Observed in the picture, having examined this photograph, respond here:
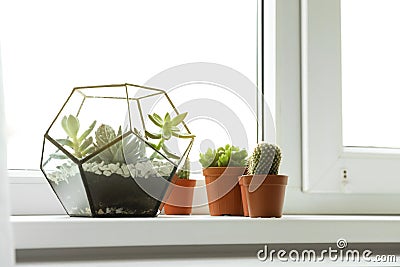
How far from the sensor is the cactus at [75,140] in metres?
1.19

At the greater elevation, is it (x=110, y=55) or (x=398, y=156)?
(x=110, y=55)

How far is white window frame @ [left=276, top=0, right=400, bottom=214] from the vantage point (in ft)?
4.77

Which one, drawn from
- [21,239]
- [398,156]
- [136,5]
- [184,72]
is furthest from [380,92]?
[21,239]

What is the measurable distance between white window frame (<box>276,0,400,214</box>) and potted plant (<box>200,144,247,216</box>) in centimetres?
16

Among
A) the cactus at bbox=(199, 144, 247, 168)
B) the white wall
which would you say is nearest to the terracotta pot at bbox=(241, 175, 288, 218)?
the cactus at bbox=(199, 144, 247, 168)

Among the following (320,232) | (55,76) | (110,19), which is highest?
(110,19)

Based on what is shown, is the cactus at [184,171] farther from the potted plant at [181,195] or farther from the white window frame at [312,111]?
the white window frame at [312,111]

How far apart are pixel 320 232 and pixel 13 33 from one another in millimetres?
738

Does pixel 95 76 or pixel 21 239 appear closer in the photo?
pixel 21 239

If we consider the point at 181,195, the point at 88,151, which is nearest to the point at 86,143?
the point at 88,151

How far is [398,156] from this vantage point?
1.53m

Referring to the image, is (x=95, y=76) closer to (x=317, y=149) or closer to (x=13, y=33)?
(x=13, y=33)

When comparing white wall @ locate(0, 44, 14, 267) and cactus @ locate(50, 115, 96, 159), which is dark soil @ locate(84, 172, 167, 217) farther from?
white wall @ locate(0, 44, 14, 267)

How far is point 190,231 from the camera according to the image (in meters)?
1.09
